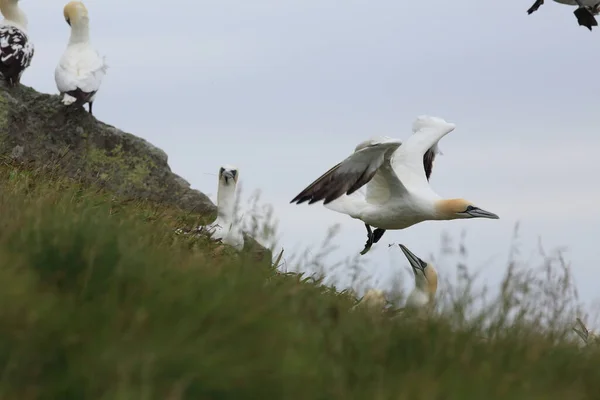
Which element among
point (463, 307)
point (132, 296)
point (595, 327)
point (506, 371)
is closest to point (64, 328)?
point (132, 296)

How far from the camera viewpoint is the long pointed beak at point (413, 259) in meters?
9.27

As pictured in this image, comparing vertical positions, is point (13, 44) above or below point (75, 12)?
below

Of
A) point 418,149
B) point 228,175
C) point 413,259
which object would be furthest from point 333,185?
point 228,175

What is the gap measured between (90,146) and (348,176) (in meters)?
5.09

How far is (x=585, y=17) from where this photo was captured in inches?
440

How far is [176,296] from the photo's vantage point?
13.2 feet

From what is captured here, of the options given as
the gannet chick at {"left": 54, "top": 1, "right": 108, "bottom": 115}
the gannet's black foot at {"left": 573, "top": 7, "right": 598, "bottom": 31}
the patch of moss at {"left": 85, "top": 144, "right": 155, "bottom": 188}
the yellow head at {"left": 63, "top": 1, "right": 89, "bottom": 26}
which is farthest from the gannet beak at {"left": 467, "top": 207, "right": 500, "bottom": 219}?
the yellow head at {"left": 63, "top": 1, "right": 89, "bottom": 26}

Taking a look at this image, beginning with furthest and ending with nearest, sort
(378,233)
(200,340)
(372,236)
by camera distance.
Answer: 1. (378,233)
2. (372,236)
3. (200,340)

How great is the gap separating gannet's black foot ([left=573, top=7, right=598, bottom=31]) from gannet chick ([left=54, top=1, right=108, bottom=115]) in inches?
257

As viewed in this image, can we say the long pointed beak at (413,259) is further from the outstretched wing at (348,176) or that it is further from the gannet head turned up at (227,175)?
the gannet head turned up at (227,175)

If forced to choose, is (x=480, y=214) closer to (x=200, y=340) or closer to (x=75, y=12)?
(x=75, y=12)

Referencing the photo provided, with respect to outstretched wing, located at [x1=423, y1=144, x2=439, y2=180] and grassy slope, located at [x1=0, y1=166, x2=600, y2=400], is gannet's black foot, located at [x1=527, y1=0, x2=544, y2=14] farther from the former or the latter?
grassy slope, located at [x1=0, y1=166, x2=600, y2=400]

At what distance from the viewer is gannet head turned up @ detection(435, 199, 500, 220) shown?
10953 mm

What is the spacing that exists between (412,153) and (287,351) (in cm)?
813
